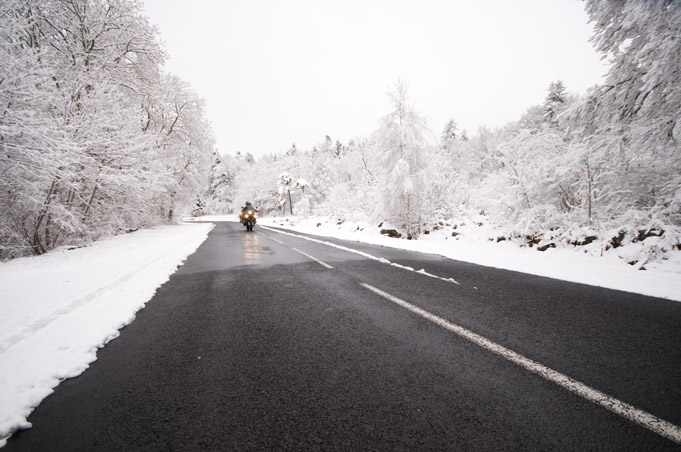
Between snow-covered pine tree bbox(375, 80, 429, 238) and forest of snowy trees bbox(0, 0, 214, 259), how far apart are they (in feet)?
37.5

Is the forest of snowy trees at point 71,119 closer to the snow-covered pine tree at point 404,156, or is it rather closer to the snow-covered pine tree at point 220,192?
the snow-covered pine tree at point 404,156

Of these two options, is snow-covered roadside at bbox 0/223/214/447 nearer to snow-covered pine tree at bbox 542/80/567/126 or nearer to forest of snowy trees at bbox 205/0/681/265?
forest of snowy trees at bbox 205/0/681/265

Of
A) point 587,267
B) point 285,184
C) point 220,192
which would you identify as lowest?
point 587,267

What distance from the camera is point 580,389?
2.12m

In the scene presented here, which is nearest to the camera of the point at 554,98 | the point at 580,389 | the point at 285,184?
the point at 580,389

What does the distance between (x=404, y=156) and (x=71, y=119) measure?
1363 cm

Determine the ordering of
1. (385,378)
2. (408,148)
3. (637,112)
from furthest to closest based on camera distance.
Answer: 1. (408,148)
2. (637,112)
3. (385,378)

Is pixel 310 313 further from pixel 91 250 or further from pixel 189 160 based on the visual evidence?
pixel 189 160

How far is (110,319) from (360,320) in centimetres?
353

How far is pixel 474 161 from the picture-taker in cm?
4109

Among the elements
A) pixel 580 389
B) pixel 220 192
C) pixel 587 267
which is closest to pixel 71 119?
pixel 580 389

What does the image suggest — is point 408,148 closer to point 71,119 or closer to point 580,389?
point 580,389

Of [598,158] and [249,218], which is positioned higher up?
[598,158]

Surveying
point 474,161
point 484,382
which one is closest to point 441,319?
point 484,382
